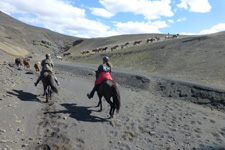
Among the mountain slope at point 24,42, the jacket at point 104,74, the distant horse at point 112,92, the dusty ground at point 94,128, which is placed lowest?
the dusty ground at point 94,128

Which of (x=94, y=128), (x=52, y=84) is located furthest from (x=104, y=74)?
(x=52, y=84)

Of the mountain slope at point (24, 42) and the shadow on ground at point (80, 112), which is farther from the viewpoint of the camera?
the mountain slope at point (24, 42)

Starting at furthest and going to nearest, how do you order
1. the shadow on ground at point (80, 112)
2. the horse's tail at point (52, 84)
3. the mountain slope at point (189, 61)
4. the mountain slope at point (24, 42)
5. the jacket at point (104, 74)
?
1. the mountain slope at point (24, 42)
2. the mountain slope at point (189, 61)
3. the horse's tail at point (52, 84)
4. the jacket at point (104, 74)
5. the shadow on ground at point (80, 112)

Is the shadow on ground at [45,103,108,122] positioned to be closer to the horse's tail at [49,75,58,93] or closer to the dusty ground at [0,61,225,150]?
the dusty ground at [0,61,225,150]

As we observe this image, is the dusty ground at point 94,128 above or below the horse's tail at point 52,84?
below

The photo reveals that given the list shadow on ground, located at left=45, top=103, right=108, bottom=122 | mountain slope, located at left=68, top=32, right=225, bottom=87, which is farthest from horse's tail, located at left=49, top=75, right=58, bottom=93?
mountain slope, located at left=68, top=32, right=225, bottom=87

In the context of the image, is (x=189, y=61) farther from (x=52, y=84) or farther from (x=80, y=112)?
(x=52, y=84)

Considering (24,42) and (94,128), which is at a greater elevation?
(24,42)

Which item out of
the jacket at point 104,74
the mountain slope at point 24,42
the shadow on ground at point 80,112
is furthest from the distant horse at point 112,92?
the mountain slope at point 24,42

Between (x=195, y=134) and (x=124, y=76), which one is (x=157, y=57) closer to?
(x=124, y=76)

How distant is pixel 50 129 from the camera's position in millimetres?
6074

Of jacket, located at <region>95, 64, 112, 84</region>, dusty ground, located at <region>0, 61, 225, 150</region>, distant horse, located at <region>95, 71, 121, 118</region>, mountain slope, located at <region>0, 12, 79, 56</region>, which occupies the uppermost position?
mountain slope, located at <region>0, 12, 79, 56</region>

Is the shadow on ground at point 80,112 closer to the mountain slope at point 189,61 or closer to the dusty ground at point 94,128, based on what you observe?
the dusty ground at point 94,128

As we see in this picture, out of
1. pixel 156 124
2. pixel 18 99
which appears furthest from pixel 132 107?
pixel 18 99
